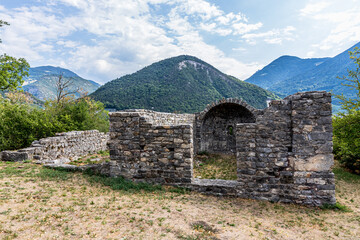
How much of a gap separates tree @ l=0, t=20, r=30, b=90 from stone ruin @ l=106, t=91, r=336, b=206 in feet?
50.8

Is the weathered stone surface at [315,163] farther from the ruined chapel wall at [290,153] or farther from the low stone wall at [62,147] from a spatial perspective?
the low stone wall at [62,147]

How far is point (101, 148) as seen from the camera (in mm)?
13648

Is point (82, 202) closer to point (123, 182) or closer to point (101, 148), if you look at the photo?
point (123, 182)

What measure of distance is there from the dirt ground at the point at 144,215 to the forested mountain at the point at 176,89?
3061 centimetres

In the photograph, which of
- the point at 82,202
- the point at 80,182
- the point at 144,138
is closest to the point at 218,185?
the point at 144,138

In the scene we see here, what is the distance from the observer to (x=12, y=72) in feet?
53.7

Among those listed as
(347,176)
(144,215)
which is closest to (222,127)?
(347,176)

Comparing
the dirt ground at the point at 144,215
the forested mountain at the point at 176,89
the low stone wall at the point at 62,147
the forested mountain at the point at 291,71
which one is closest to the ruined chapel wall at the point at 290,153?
the dirt ground at the point at 144,215

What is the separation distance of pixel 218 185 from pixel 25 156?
8.82 m

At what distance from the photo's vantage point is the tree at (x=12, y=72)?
15491 mm

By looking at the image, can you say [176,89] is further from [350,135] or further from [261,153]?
[261,153]

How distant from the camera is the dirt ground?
3518mm

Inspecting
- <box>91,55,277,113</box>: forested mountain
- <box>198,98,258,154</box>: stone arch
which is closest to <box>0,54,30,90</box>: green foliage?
<box>198,98,258,154</box>: stone arch

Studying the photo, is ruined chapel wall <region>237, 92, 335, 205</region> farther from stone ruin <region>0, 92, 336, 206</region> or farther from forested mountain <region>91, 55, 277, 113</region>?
forested mountain <region>91, 55, 277, 113</region>
